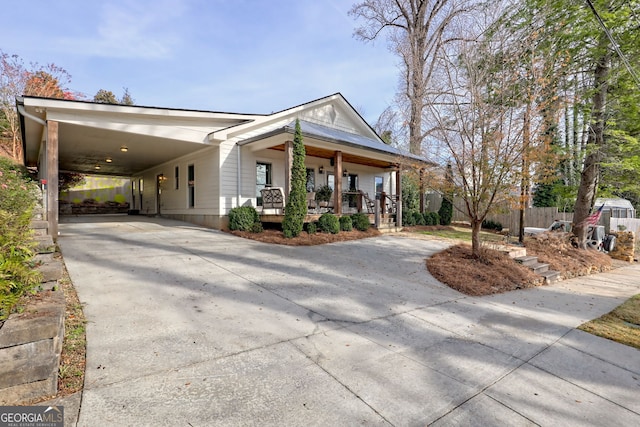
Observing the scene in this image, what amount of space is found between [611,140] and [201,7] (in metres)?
13.9

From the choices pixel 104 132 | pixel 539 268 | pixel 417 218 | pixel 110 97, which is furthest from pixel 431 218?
pixel 110 97

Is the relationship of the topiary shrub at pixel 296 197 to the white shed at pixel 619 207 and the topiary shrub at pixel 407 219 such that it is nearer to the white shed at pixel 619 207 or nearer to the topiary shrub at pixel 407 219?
the topiary shrub at pixel 407 219

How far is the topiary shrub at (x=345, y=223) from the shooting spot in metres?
10.6

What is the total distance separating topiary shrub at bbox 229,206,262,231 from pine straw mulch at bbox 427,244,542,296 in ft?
19.3

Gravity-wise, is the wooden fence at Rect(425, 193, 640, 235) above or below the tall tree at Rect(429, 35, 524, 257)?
below

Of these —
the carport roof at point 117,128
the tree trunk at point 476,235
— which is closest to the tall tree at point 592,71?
the tree trunk at point 476,235

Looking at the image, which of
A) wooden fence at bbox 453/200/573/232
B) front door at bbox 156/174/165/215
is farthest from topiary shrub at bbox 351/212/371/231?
front door at bbox 156/174/165/215

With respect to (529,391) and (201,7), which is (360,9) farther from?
(529,391)

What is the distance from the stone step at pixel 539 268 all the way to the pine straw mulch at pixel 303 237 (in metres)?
4.93

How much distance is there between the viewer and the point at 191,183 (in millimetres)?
12891

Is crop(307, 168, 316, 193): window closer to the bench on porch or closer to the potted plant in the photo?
the potted plant

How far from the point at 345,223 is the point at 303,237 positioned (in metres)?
2.03

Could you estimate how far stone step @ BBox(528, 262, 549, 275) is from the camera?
7.23m

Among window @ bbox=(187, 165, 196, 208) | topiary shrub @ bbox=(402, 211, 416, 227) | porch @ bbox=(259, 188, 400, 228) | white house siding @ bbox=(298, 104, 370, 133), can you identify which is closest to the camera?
porch @ bbox=(259, 188, 400, 228)
